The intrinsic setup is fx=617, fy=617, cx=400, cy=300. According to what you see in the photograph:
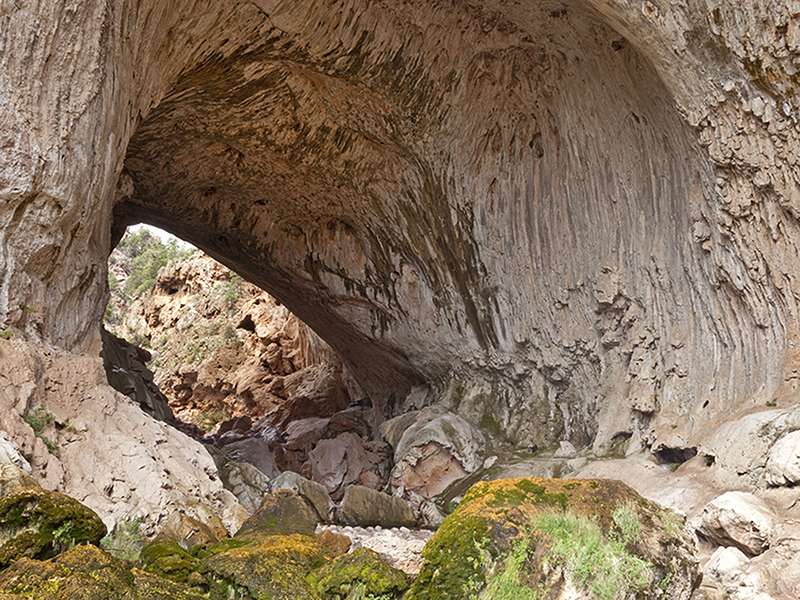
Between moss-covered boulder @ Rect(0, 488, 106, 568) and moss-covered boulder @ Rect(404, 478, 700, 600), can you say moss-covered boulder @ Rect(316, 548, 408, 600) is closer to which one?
moss-covered boulder @ Rect(404, 478, 700, 600)

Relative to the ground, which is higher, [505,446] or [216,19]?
[216,19]

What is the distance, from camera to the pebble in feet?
25.7

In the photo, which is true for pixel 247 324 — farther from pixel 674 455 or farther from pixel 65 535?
pixel 65 535

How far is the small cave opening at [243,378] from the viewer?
17969 millimetres

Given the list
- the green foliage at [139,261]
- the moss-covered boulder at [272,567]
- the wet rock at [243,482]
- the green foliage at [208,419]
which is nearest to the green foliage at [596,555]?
the moss-covered boulder at [272,567]

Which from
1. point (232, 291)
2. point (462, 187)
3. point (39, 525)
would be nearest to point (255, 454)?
point (462, 187)

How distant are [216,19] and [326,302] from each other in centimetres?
928

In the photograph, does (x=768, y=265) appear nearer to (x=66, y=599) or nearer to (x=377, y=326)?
(x=66, y=599)

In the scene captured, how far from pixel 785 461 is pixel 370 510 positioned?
6894 mm

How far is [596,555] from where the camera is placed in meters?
4.60

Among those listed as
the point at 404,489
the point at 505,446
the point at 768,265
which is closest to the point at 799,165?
the point at 768,265

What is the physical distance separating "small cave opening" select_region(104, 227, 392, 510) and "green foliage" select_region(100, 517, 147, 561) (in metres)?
10.1

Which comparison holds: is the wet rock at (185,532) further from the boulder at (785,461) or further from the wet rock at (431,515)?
the boulder at (785,461)

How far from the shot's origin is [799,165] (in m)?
8.30
